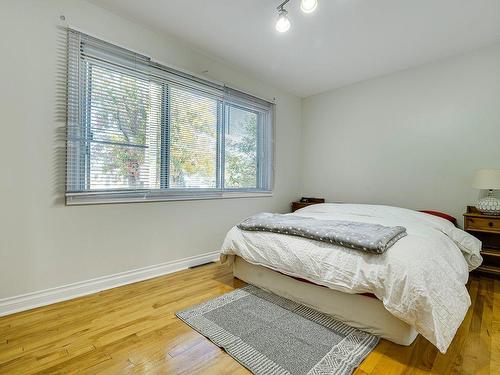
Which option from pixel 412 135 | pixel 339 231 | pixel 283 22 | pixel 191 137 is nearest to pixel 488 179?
pixel 412 135

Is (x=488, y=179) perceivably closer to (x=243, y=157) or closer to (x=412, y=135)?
(x=412, y=135)

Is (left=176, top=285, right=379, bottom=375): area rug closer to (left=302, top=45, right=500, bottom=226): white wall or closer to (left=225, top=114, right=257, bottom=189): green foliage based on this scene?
(left=225, top=114, right=257, bottom=189): green foliage

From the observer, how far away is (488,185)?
8.11 feet

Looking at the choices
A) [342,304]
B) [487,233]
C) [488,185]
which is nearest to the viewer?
[342,304]

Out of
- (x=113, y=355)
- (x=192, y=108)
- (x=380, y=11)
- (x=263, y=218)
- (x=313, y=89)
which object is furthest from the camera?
(x=313, y=89)

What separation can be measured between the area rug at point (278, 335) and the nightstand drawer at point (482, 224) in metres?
1.86

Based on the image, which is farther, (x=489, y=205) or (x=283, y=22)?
(x=489, y=205)

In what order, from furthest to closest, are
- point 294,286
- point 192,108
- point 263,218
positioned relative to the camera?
point 192,108 → point 263,218 → point 294,286

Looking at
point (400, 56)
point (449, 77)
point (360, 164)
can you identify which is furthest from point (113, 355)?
point (449, 77)

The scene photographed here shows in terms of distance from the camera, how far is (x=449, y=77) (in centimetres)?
302

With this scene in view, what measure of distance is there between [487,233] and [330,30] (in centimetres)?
255

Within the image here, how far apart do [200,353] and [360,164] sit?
3.21 metres

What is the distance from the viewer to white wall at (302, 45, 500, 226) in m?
2.84

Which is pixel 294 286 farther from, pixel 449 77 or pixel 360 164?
pixel 449 77
